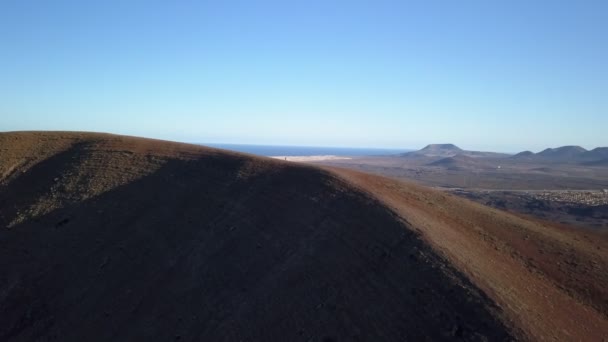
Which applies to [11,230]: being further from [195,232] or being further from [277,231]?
[277,231]

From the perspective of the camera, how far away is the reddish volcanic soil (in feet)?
59.3

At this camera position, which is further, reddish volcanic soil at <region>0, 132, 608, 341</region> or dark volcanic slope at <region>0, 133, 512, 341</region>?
dark volcanic slope at <region>0, 133, 512, 341</region>

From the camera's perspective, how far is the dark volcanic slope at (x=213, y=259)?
18.4 meters

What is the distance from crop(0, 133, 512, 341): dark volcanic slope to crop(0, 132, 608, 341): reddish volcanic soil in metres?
0.08

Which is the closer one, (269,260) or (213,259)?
(269,260)

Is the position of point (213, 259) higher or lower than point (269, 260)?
lower

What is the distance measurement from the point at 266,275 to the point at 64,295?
12.5 metres

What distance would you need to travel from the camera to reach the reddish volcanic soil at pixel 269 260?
18078mm

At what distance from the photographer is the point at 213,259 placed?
83.0 feet

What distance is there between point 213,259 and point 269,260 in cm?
372

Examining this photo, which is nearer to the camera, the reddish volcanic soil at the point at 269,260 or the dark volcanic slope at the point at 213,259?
the reddish volcanic soil at the point at 269,260

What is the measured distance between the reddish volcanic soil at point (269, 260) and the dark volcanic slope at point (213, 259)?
0.26 feet

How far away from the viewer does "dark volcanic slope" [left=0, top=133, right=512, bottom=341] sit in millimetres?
18406

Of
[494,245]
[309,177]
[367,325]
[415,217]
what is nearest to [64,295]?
[309,177]
